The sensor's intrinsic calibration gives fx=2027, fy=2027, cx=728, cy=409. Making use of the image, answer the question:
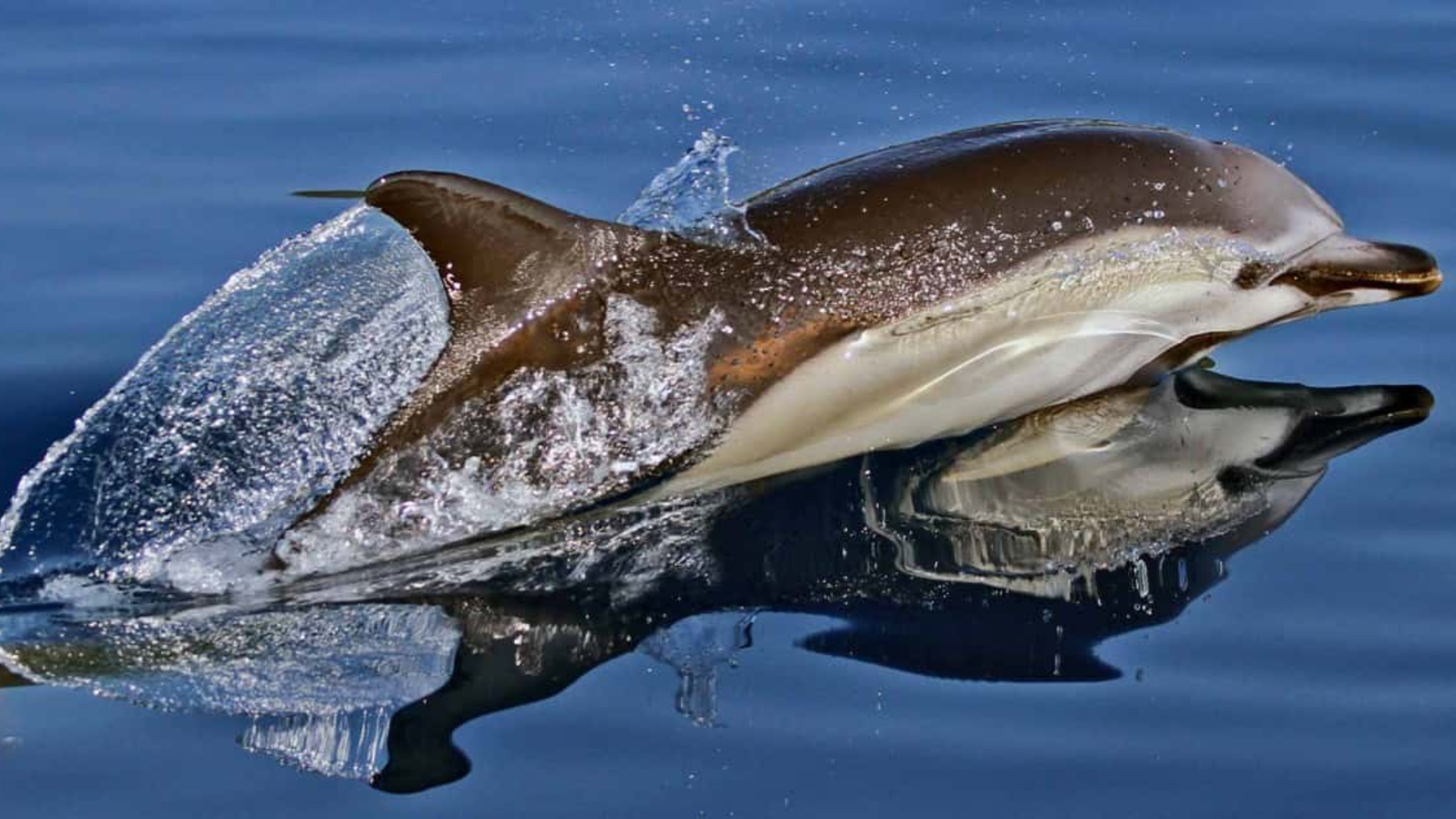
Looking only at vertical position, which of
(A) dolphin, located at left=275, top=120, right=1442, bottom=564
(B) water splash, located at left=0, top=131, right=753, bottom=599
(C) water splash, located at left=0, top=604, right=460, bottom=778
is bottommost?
(C) water splash, located at left=0, top=604, right=460, bottom=778

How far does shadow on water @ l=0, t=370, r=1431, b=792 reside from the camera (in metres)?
4.56

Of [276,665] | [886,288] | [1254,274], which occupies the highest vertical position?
[1254,274]

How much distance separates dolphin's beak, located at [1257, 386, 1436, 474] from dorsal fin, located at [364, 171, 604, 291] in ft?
7.10

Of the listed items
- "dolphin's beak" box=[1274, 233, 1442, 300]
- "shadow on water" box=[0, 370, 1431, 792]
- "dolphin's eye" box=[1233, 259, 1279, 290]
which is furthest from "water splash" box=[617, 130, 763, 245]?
"dolphin's beak" box=[1274, 233, 1442, 300]

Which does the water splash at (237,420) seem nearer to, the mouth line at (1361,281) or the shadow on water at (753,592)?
the shadow on water at (753,592)

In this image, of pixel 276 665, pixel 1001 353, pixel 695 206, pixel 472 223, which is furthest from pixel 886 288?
pixel 276 665

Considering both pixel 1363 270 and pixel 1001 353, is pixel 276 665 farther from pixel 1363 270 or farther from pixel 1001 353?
pixel 1363 270

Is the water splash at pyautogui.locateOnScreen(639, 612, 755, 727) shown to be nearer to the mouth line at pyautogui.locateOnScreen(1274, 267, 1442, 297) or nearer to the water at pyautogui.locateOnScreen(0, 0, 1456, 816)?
the water at pyautogui.locateOnScreen(0, 0, 1456, 816)

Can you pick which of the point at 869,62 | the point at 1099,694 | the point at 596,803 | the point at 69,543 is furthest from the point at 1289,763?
the point at 869,62

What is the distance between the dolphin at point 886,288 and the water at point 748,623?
0.83 ft

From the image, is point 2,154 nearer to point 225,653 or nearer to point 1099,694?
point 225,653

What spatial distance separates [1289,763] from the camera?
4.38m

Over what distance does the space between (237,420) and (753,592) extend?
1.76 metres

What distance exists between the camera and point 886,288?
5770mm
